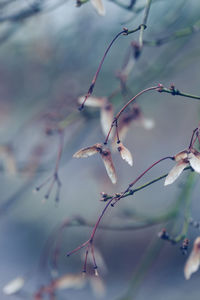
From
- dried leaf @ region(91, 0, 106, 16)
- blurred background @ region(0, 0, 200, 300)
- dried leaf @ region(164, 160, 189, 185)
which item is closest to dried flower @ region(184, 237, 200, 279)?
dried leaf @ region(164, 160, 189, 185)

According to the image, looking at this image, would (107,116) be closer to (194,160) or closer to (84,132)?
(194,160)

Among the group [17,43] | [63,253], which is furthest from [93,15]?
[63,253]

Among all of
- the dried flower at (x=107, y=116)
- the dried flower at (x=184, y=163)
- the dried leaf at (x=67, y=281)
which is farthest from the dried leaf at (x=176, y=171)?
the dried leaf at (x=67, y=281)

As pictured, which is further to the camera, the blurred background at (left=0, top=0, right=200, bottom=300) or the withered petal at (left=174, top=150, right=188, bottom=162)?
the blurred background at (left=0, top=0, right=200, bottom=300)

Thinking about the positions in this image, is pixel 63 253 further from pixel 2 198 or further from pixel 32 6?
pixel 32 6

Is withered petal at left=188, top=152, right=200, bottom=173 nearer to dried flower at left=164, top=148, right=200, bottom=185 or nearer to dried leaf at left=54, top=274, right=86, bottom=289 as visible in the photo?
dried flower at left=164, top=148, right=200, bottom=185

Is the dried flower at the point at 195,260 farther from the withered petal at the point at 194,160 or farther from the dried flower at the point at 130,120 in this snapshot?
Result: the dried flower at the point at 130,120
